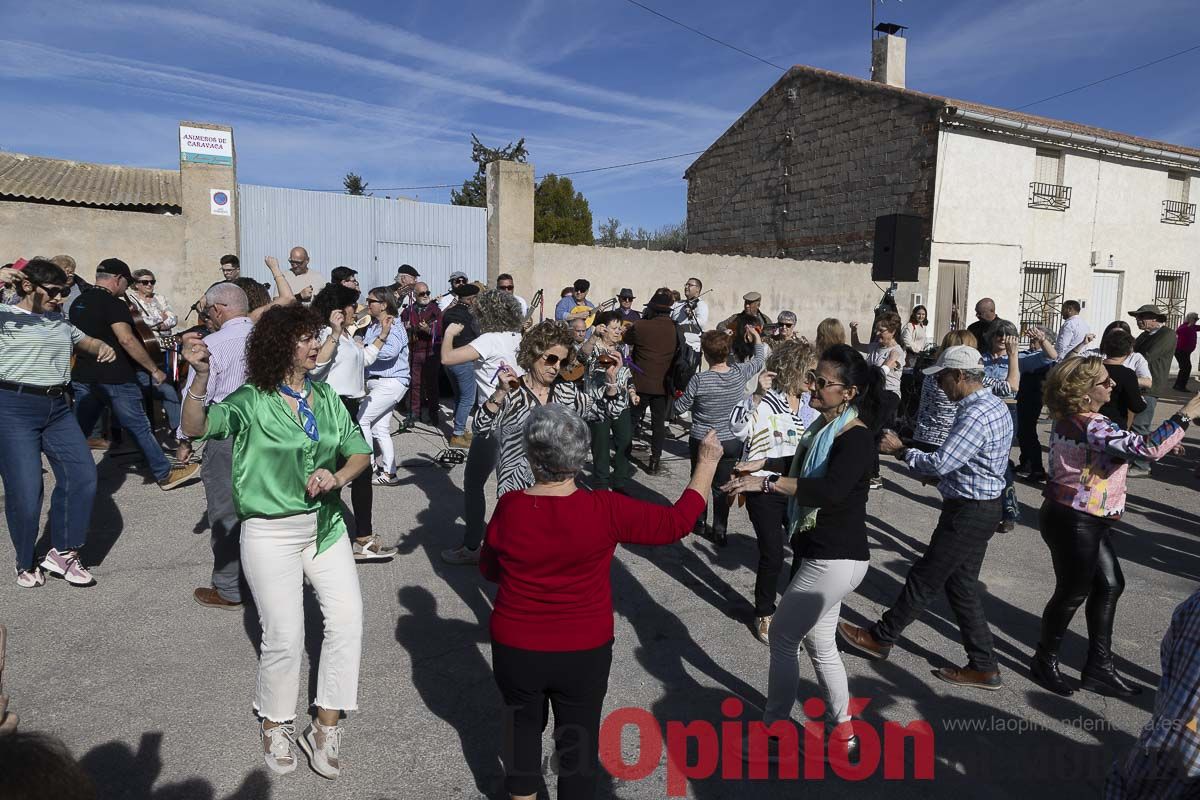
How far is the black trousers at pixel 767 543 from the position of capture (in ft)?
13.4

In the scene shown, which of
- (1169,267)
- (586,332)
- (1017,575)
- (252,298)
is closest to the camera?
(252,298)

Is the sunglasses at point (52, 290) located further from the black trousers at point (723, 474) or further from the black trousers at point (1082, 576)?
the black trousers at point (1082, 576)

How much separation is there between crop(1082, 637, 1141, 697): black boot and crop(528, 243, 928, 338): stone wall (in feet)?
30.4

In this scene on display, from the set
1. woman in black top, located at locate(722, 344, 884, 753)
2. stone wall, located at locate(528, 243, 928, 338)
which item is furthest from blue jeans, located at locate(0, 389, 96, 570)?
stone wall, located at locate(528, 243, 928, 338)

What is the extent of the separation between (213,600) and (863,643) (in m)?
3.67

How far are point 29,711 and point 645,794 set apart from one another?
106 inches

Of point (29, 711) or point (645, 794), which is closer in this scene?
point (645, 794)

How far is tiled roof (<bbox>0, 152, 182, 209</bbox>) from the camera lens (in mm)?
11852

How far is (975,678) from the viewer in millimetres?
3693

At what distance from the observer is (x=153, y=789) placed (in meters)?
2.77

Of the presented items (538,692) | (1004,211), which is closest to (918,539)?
(538,692)

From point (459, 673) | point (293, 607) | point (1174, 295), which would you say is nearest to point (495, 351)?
point (459, 673)

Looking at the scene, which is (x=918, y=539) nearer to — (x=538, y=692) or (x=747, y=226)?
(x=538, y=692)

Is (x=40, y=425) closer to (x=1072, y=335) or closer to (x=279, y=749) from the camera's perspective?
(x=279, y=749)
